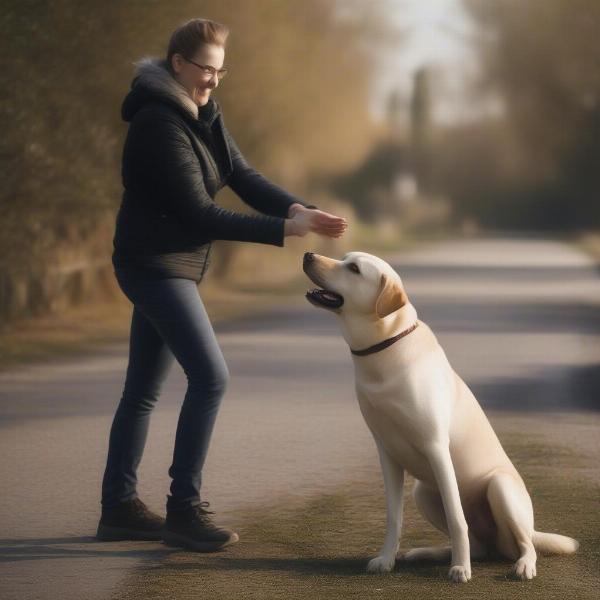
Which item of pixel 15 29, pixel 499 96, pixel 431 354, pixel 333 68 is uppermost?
pixel 499 96

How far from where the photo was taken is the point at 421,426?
17.2ft

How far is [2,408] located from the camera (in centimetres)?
1023

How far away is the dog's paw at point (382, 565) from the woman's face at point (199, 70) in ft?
6.69

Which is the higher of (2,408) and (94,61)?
(94,61)

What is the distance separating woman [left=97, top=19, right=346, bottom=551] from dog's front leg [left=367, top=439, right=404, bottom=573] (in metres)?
0.76

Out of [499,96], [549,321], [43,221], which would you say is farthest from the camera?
[499,96]

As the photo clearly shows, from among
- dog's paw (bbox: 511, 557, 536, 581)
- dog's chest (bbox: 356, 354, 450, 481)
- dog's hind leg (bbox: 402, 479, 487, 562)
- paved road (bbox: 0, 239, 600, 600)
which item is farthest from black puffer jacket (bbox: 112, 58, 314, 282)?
dog's paw (bbox: 511, 557, 536, 581)

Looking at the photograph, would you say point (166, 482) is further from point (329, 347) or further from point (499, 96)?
point (499, 96)

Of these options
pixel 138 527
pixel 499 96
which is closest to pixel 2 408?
pixel 138 527

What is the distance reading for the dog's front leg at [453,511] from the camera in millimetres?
5215

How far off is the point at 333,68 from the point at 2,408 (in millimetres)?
16816

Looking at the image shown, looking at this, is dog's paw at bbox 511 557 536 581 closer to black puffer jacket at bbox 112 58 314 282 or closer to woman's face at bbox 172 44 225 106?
black puffer jacket at bbox 112 58 314 282

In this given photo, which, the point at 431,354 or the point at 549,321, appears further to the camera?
the point at 549,321

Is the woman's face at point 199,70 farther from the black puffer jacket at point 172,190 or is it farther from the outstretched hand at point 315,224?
the outstretched hand at point 315,224
